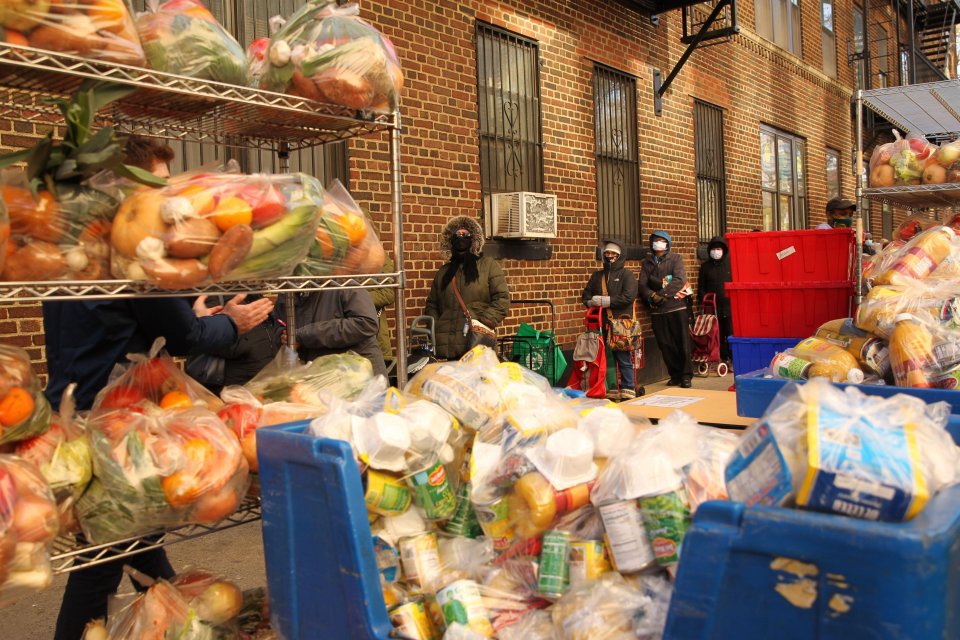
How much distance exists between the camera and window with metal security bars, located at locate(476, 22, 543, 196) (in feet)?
26.7

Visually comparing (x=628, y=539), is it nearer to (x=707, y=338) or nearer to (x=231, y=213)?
(x=231, y=213)

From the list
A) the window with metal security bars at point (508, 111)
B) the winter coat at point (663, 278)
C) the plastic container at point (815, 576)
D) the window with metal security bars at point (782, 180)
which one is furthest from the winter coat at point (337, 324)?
the window with metal security bars at point (782, 180)

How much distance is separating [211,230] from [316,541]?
2.65 ft

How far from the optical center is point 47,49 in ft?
6.20

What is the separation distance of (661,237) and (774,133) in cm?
Result: 621

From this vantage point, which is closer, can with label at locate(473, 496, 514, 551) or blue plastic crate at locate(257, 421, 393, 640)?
blue plastic crate at locate(257, 421, 393, 640)

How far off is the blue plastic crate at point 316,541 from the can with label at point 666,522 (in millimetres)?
604

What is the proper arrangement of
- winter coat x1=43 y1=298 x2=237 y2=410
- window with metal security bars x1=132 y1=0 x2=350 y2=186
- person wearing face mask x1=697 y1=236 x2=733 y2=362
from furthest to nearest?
person wearing face mask x1=697 y1=236 x2=733 y2=362 < window with metal security bars x1=132 y1=0 x2=350 y2=186 < winter coat x1=43 y1=298 x2=237 y2=410

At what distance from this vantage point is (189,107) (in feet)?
8.29

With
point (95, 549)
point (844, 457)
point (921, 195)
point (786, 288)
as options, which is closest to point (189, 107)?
point (95, 549)

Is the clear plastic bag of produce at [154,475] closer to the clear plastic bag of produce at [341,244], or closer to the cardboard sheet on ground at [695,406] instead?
the clear plastic bag of produce at [341,244]

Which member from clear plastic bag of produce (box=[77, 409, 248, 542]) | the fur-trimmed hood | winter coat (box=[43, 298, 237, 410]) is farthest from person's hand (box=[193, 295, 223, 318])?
the fur-trimmed hood

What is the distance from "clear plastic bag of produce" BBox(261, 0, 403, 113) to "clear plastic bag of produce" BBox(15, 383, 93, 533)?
1.17m

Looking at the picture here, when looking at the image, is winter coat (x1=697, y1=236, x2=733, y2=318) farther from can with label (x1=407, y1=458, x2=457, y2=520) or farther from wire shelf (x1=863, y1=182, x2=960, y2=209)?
can with label (x1=407, y1=458, x2=457, y2=520)
